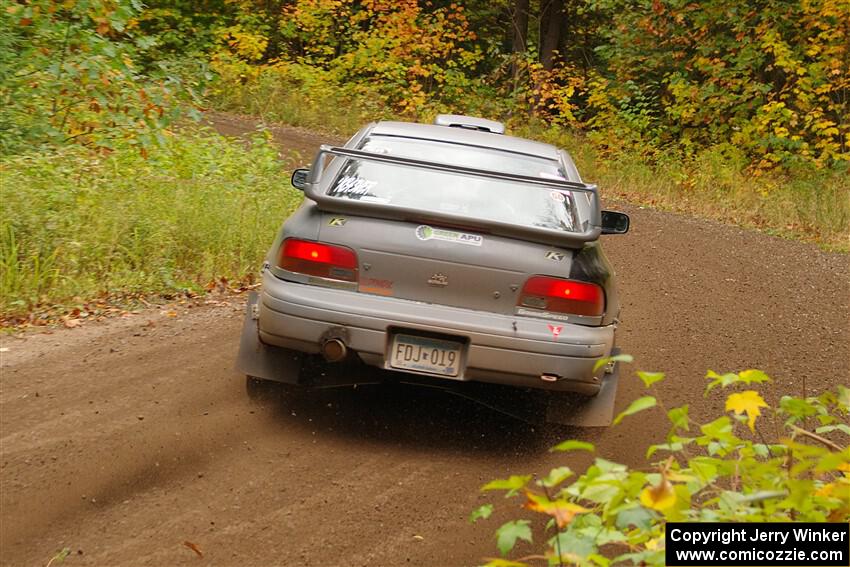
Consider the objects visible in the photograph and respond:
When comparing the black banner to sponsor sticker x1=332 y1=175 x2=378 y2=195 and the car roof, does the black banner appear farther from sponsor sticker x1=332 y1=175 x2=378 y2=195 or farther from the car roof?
the car roof

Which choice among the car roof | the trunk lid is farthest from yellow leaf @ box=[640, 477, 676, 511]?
the car roof

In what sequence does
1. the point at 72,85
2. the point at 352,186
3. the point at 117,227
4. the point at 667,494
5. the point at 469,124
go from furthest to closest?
the point at 72,85 → the point at 469,124 → the point at 117,227 → the point at 352,186 → the point at 667,494

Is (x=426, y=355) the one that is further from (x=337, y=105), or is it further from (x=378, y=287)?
(x=337, y=105)

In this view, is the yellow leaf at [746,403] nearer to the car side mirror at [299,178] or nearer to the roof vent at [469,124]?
the car side mirror at [299,178]

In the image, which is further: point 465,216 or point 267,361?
point 267,361

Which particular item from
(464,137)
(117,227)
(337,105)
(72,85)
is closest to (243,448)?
(464,137)

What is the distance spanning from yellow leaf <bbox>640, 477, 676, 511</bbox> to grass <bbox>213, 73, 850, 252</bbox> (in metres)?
12.5

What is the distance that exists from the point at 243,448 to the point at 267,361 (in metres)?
0.67

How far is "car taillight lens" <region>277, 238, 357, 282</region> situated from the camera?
5133 millimetres

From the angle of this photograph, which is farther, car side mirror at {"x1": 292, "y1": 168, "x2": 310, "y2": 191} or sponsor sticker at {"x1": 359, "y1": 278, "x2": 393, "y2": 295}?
car side mirror at {"x1": 292, "y1": 168, "x2": 310, "y2": 191}

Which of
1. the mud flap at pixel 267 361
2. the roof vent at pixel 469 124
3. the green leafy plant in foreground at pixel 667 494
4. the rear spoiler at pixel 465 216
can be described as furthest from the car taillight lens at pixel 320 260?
the roof vent at pixel 469 124

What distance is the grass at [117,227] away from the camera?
7500 mm

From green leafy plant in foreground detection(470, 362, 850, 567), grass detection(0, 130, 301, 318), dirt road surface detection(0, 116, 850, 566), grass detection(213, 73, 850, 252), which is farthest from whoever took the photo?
grass detection(213, 73, 850, 252)

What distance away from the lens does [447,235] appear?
5141mm
